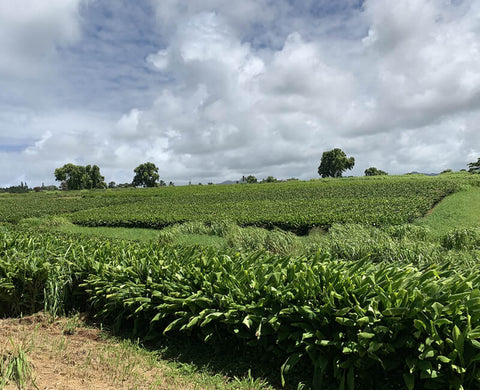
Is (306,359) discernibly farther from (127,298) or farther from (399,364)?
(127,298)

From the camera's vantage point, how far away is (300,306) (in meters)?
2.74

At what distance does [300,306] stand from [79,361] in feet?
6.91

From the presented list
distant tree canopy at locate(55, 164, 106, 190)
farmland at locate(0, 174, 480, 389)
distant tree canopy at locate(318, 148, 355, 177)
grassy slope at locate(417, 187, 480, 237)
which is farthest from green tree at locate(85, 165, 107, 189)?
farmland at locate(0, 174, 480, 389)

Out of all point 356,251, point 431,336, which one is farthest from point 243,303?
point 356,251

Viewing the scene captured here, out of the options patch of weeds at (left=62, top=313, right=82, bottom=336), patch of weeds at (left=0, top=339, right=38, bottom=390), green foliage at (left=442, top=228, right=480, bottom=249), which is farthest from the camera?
green foliage at (left=442, top=228, right=480, bottom=249)

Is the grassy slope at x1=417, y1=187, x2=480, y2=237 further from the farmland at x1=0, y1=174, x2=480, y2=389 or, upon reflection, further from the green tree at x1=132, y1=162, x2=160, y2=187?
the green tree at x1=132, y1=162, x2=160, y2=187

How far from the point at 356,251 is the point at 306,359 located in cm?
478

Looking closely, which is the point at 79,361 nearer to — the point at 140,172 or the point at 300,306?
the point at 300,306

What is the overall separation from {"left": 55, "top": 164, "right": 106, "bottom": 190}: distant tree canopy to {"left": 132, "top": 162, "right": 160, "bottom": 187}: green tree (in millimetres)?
9733

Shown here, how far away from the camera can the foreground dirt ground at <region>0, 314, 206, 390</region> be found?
248cm

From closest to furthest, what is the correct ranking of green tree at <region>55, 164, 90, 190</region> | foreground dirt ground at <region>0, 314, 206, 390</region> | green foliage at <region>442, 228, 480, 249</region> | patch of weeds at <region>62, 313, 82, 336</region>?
foreground dirt ground at <region>0, 314, 206, 390</region>, patch of weeds at <region>62, 313, 82, 336</region>, green foliage at <region>442, 228, 480, 249</region>, green tree at <region>55, 164, 90, 190</region>

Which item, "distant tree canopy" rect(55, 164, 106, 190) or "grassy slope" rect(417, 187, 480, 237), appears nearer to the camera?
"grassy slope" rect(417, 187, 480, 237)

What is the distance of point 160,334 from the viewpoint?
138 inches

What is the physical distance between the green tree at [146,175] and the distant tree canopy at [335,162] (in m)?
50.4
